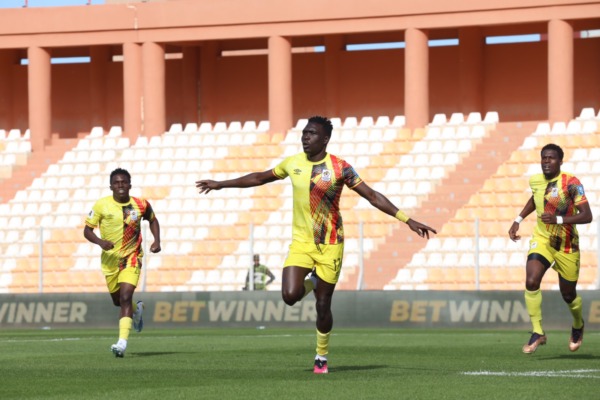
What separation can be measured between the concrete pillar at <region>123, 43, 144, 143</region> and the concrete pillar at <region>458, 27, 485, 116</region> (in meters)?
9.09

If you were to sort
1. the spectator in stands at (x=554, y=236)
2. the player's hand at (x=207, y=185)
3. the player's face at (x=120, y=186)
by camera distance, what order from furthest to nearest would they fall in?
1. the player's face at (x=120, y=186)
2. the spectator in stands at (x=554, y=236)
3. the player's hand at (x=207, y=185)

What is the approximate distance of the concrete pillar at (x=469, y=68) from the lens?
44.0 m

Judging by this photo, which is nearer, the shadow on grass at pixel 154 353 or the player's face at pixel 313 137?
the player's face at pixel 313 137

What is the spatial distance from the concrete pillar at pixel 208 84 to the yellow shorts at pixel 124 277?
102ft

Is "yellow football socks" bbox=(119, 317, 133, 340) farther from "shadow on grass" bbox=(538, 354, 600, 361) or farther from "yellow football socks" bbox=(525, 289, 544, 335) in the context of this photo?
"shadow on grass" bbox=(538, 354, 600, 361)

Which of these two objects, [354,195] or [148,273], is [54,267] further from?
[354,195]

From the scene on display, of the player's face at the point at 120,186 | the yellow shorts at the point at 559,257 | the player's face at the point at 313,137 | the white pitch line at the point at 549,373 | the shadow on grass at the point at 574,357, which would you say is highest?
the player's face at the point at 313,137

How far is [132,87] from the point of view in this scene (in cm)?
4312

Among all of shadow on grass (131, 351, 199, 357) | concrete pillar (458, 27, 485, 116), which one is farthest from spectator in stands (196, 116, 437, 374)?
concrete pillar (458, 27, 485, 116)

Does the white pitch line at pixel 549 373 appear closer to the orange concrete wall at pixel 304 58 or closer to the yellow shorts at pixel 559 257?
the yellow shorts at pixel 559 257

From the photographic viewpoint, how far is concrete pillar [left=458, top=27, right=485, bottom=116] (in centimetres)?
4404

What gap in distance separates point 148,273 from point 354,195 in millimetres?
6588

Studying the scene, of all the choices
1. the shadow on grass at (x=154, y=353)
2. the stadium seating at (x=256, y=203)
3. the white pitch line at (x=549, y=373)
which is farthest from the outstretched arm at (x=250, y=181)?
the stadium seating at (x=256, y=203)

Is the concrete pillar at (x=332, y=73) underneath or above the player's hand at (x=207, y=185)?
above
